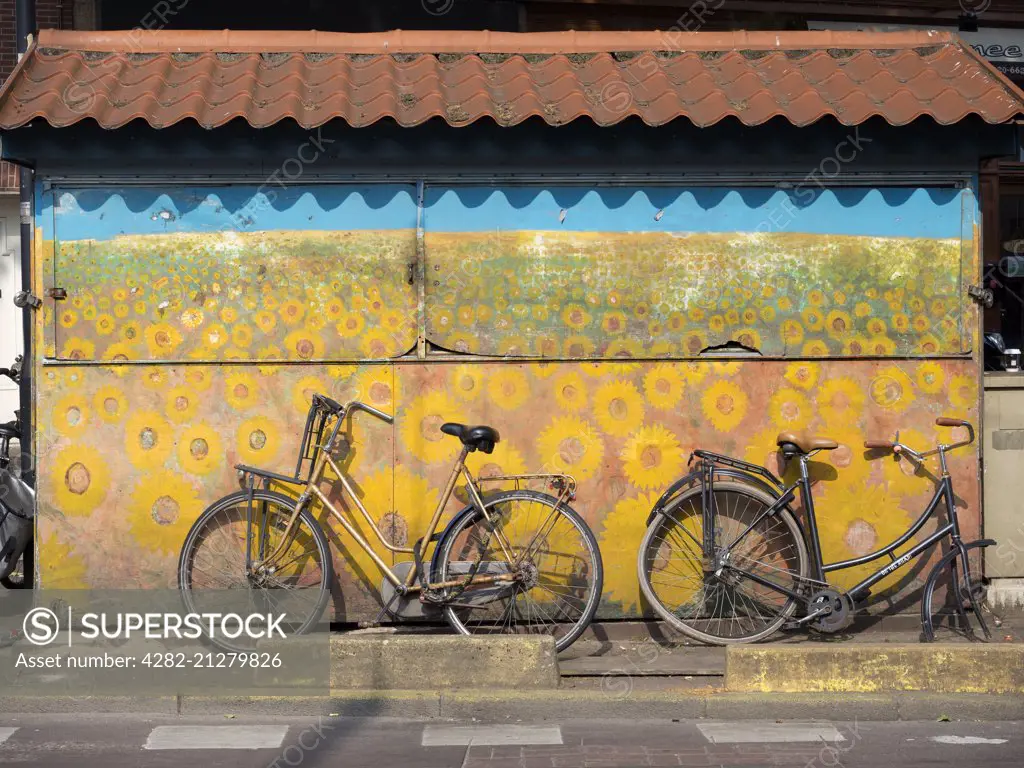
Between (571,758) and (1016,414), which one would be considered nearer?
(571,758)

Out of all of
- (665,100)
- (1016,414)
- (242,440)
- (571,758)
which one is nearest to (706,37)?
(665,100)

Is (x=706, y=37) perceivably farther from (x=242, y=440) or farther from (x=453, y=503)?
(x=242, y=440)

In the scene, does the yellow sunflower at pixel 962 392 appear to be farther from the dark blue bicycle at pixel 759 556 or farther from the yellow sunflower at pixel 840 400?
the yellow sunflower at pixel 840 400

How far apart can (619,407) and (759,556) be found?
1.32 m

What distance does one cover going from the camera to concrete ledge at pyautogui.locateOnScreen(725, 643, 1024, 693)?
6223mm

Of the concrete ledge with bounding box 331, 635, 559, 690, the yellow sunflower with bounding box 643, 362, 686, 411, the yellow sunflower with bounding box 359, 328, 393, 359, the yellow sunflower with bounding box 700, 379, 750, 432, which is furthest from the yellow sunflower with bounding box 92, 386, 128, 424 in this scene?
the yellow sunflower with bounding box 700, 379, 750, 432

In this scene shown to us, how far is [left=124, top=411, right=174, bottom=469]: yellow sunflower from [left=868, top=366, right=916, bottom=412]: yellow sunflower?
180 inches

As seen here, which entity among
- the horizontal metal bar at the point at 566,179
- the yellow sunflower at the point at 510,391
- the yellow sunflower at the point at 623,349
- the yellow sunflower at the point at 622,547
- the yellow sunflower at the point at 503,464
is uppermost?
the horizontal metal bar at the point at 566,179

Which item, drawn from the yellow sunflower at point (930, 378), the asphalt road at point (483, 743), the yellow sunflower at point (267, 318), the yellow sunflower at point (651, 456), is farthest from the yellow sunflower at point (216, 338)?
the yellow sunflower at point (930, 378)

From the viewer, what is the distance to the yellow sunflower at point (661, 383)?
297 inches

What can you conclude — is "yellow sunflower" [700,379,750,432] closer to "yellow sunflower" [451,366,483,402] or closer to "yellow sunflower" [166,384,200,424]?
"yellow sunflower" [451,366,483,402]

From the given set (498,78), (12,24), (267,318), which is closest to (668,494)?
(267,318)

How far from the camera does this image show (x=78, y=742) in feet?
19.1

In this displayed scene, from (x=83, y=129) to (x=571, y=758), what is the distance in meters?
4.88
